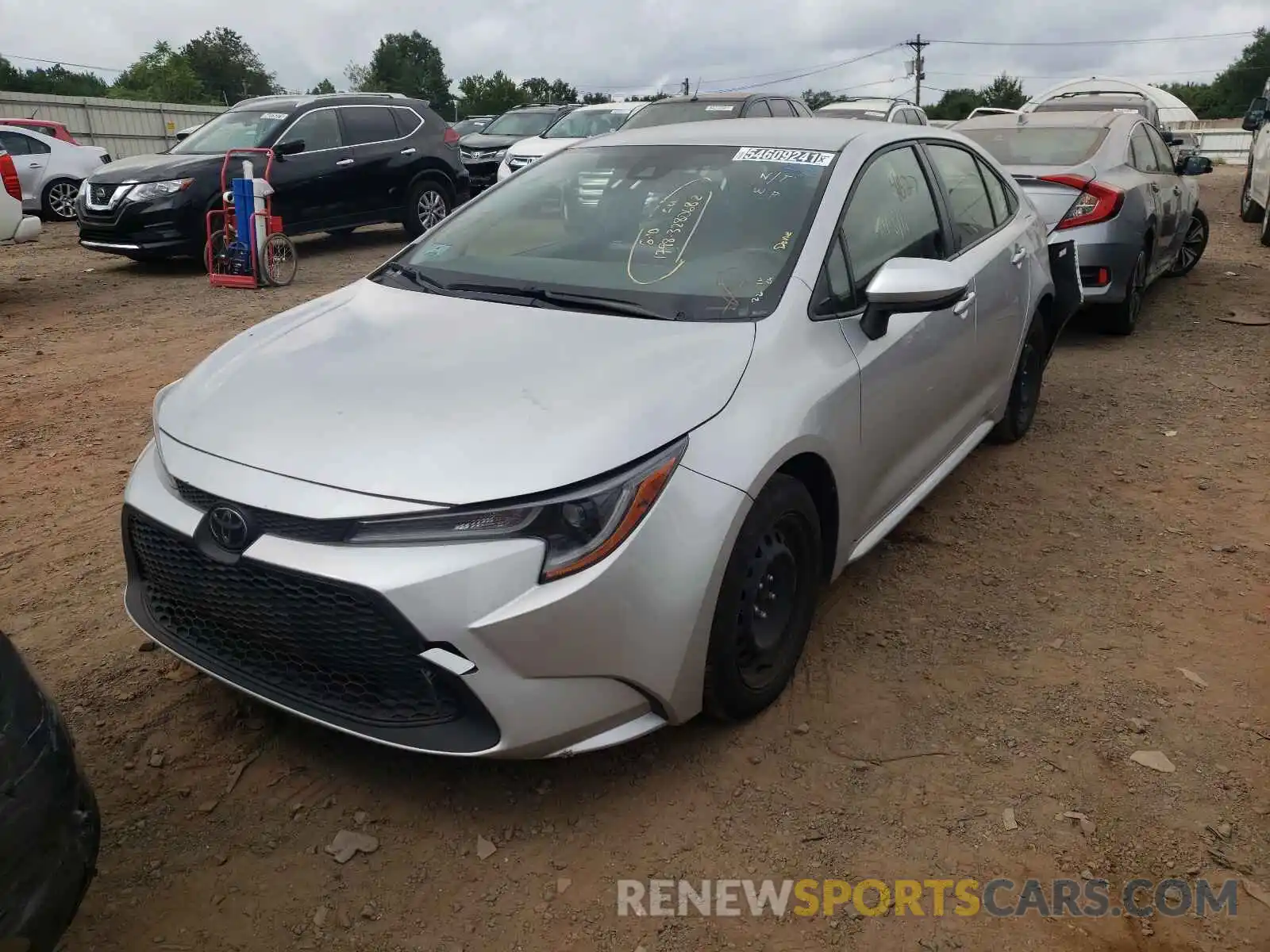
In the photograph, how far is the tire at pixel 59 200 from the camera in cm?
1474

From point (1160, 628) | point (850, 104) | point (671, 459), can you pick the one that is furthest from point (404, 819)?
Result: point (850, 104)

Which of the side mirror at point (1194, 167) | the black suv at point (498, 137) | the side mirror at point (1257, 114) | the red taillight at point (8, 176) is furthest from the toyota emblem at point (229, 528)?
the side mirror at point (1257, 114)

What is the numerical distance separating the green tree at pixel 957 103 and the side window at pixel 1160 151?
61534mm

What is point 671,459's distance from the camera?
92.8 inches

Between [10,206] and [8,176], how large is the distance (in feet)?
0.90

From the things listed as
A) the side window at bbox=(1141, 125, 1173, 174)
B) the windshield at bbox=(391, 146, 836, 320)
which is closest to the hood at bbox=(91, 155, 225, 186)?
the windshield at bbox=(391, 146, 836, 320)

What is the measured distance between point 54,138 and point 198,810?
613 inches

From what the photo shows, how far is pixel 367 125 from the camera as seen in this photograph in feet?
37.9

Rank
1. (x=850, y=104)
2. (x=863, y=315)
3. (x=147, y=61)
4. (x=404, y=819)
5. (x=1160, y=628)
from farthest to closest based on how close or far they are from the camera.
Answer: (x=147, y=61)
(x=850, y=104)
(x=1160, y=628)
(x=863, y=315)
(x=404, y=819)

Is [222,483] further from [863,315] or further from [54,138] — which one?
[54,138]

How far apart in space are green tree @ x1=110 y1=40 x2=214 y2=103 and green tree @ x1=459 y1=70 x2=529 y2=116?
17.7 metres

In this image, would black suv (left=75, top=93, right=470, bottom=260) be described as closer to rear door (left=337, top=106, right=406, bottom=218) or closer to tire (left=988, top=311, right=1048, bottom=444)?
rear door (left=337, top=106, right=406, bottom=218)

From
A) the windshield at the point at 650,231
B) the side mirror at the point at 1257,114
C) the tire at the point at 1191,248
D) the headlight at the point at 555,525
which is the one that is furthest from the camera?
the side mirror at the point at 1257,114

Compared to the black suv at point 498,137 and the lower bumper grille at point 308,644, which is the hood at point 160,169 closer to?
the black suv at point 498,137
